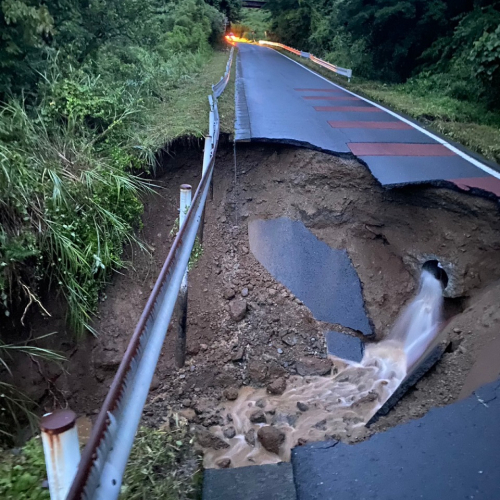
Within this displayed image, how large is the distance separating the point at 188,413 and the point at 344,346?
88.9 inches

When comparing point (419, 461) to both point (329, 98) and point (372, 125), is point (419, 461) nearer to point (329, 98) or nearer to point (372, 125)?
point (372, 125)

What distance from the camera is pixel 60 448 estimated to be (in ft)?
4.92

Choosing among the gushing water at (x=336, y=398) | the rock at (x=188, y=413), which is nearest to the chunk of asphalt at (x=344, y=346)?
the gushing water at (x=336, y=398)

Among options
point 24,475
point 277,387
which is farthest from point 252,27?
point 24,475

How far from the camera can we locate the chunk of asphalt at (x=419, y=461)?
9.71 ft

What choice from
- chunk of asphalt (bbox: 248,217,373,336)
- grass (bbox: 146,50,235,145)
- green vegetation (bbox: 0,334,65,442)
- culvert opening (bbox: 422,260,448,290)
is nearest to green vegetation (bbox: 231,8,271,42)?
grass (bbox: 146,50,235,145)

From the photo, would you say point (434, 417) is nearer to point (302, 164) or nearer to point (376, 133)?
point (302, 164)

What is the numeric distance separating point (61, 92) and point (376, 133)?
539 centimetres

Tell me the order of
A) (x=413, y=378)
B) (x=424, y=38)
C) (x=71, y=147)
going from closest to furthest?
(x=413, y=378) → (x=71, y=147) → (x=424, y=38)

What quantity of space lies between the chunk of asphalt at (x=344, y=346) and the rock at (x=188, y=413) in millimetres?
1990

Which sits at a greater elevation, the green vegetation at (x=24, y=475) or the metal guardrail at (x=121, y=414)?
the metal guardrail at (x=121, y=414)

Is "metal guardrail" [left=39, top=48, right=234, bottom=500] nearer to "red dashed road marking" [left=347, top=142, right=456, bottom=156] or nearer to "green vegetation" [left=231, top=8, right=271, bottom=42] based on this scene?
"red dashed road marking" [left=347, top=142, right=456, bottom=156]

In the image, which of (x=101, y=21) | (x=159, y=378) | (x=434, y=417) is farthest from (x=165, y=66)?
(x=434, y=417)

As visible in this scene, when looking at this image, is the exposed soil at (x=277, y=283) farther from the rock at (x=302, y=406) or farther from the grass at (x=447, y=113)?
the grass at (x=447, y=113)
